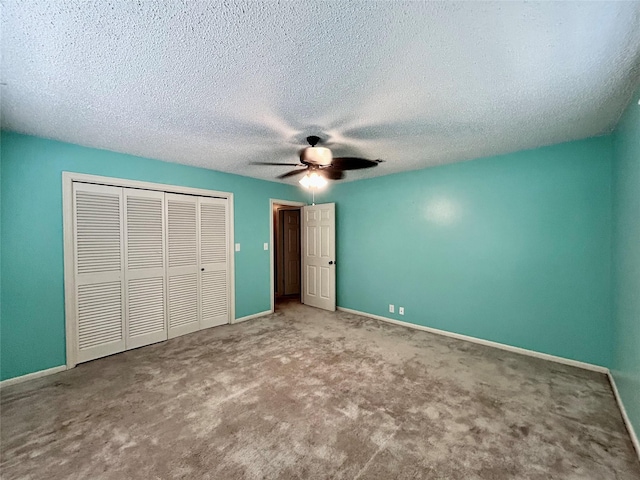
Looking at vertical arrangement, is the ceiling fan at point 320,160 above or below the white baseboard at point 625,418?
above

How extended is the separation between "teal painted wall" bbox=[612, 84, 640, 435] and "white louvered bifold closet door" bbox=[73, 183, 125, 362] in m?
4.49

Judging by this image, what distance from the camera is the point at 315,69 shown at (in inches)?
58.4

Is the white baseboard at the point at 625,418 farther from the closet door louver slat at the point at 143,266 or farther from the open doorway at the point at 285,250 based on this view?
the open doorway at the point at 285,250

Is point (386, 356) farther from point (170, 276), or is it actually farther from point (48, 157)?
point (48, 157)

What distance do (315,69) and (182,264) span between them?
3021 millimetres

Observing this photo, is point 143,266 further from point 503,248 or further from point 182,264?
point 503,248

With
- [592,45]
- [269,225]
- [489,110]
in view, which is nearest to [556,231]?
[489,110]

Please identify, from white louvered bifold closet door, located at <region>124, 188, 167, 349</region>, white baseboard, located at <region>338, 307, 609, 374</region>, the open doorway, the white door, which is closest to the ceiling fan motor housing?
white louvered bifold closet door, located at <region>124, 188, 167, 349</region>

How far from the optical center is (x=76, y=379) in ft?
8.04

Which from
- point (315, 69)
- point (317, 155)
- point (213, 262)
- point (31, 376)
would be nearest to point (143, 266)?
point (213, 262)

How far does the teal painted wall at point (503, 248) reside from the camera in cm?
258

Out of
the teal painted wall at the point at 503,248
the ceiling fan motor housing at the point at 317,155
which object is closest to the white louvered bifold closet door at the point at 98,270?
the ceiling fan motor housing at the point at 317,155

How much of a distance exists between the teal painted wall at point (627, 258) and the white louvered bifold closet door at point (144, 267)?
171 inches

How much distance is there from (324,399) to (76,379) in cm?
235
